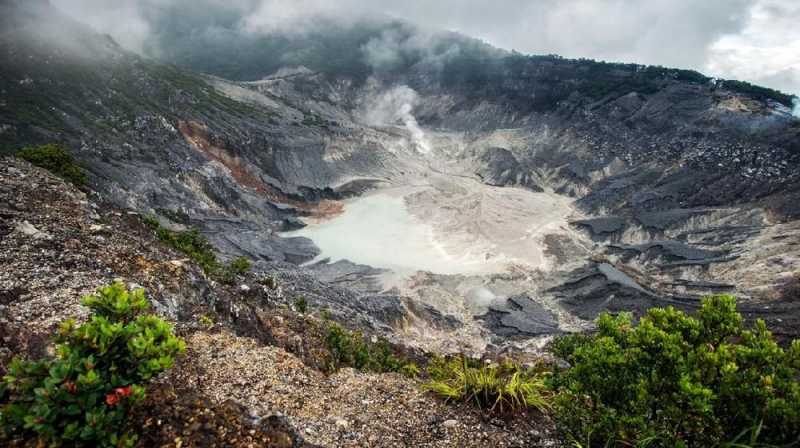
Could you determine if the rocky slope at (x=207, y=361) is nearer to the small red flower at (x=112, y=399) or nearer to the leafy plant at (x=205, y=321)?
the leafy plant at (x=205, y=321)

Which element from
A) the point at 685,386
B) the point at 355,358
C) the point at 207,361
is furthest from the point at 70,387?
the point at 355,358

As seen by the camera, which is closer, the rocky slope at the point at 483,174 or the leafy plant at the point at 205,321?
the leafy plant at the point at 205,321

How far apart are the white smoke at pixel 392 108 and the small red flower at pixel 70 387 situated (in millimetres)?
115670

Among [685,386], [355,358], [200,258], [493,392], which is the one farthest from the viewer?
[200,258]

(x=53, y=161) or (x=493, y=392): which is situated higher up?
(x=53, y=161)

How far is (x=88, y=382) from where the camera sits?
4363mm

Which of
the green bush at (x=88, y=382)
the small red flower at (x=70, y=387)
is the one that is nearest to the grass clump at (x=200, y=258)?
the green bush at (x=88, y=382)

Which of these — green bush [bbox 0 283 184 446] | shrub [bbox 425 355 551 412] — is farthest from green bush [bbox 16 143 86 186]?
shrub [bbox 425 355 551 412]

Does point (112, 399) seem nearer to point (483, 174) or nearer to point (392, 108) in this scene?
point (483, 174)

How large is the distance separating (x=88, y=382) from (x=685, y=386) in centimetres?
583

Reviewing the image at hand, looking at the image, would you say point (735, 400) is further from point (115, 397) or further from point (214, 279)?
point (214, 279)

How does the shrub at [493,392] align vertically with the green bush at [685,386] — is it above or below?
below

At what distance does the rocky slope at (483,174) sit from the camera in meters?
37.4

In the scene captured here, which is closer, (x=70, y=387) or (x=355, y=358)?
(x=70, y=387)
